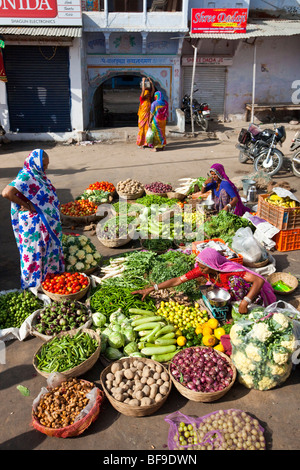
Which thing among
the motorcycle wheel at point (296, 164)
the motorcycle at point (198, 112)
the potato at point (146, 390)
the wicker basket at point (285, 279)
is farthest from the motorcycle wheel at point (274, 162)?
the potato at point (146, 390)

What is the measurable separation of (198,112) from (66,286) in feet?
39.3

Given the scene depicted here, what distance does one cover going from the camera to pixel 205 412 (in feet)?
11.5

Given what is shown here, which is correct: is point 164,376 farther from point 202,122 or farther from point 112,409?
point 202,122

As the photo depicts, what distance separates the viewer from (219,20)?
14438 mm

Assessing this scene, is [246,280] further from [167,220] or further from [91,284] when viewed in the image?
[167,220]

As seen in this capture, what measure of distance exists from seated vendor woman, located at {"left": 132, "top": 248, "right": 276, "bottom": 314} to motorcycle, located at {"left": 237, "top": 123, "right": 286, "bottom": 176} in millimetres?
5859

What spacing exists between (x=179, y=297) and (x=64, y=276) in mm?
1472

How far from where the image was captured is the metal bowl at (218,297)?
449 centimetres

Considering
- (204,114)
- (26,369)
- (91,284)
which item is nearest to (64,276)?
(91,284)

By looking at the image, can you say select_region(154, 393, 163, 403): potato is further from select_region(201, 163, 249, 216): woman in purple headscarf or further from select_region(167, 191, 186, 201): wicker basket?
select_region(167, 191, 186, 201): wicker basket

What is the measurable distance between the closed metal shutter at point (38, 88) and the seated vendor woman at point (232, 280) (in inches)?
458

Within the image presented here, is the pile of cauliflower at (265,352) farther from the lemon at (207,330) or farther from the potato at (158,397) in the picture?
the potato at (158,397)

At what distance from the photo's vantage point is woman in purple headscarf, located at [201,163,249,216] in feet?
21.4

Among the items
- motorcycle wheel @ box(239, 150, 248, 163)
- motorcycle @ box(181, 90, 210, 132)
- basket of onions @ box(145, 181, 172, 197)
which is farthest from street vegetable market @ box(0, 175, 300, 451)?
motorcycle @ box(181, 90, 210, 132)
